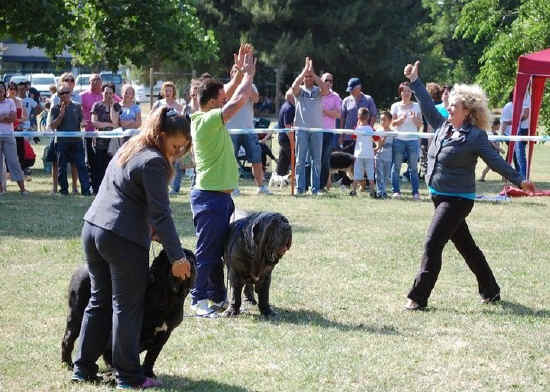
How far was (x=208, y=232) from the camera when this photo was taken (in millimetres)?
6887

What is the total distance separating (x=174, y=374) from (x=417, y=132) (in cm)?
1032

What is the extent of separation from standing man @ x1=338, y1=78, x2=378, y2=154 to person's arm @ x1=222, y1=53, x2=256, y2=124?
9201 millimetres

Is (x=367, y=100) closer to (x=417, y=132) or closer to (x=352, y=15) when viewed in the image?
(x=417, y=132)

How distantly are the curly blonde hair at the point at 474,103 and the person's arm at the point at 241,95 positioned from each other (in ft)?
5.63

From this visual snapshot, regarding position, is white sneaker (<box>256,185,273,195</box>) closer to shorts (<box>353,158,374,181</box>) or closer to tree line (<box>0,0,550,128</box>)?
shorts (<box>353,158,374,181</box>)

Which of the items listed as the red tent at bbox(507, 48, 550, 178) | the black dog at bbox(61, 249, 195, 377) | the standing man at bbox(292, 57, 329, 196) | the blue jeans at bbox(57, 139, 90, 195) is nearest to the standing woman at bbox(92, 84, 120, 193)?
the blue jeans at bbox(57, 139, 90, 195)

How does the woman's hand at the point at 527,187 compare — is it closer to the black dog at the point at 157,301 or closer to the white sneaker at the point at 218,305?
the white sneaker at the point at 218,305

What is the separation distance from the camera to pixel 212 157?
6867 millimetres

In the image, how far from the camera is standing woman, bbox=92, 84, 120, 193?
14508mm

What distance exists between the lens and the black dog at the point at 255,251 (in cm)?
650

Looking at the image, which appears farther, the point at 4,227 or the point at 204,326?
the point at 4,227

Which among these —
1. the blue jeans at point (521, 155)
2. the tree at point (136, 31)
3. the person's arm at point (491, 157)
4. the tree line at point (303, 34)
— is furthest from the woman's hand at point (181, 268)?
the tree at point (136, 31)

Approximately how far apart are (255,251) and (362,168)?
8.73 m

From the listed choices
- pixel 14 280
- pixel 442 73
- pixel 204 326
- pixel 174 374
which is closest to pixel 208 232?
pixel 204 326
